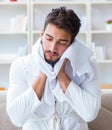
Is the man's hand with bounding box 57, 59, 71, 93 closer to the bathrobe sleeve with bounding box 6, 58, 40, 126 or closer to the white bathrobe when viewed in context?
the white bathrobe

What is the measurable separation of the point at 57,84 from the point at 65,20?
293 mm

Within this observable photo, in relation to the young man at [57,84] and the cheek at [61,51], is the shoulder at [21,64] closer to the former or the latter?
the young man at [57,84]

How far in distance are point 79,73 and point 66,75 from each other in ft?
0.20

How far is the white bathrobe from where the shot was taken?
1327mm

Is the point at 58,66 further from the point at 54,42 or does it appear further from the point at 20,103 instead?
the point at 20,103

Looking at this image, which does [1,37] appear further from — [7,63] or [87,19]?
[87,19]

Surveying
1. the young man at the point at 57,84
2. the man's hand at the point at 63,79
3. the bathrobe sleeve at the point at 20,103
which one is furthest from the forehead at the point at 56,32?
the bathrobe sleeve at the point at 20,103

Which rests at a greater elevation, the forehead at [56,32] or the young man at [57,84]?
the forehead at [56,32]

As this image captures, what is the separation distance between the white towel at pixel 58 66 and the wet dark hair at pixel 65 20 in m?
0.07

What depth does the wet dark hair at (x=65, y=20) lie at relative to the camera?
1.27 m

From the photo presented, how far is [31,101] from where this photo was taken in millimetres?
1330

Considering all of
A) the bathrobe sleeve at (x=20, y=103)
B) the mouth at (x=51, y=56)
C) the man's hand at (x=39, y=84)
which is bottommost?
the bathrobe sleeve at (x=20, y=103)

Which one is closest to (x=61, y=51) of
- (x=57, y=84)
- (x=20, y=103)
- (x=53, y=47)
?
(x=53, y=47)

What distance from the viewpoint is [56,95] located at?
1.35 m
